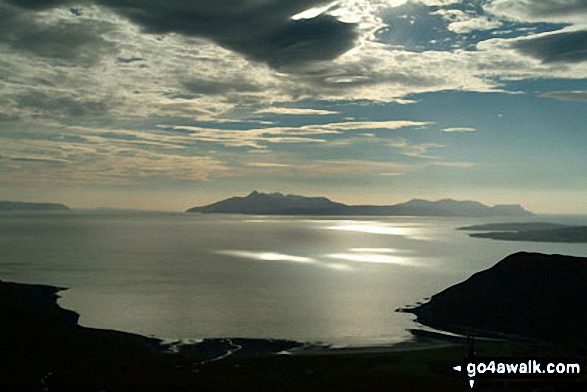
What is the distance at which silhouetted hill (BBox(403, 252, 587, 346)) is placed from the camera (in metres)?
92.1

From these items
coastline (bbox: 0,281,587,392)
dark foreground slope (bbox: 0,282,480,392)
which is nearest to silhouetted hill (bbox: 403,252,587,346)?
coastline (bbox: 0,281,587,392)

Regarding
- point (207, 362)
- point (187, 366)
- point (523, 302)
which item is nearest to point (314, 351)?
point (207, 362)

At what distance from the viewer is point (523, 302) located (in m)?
100

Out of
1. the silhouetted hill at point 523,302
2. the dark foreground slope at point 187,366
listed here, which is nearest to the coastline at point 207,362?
the dark foreground slope at point 187,366

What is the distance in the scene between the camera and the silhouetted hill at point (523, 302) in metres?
92.1

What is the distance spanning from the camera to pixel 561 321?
92.2 metres

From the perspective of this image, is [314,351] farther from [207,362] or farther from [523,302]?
[523,302]

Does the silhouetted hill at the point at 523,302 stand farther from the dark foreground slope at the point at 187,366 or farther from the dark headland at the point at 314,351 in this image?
the dark foreground slope at the point at 187,366

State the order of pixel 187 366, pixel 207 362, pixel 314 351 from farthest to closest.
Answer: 1. pixel 314 351
2. pixel 207 362
3. pixel 187 366

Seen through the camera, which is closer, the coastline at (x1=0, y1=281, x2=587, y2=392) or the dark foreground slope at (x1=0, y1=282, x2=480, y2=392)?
the dark foreground slope at (x1=0, y1=282, x2=480, y2=392)

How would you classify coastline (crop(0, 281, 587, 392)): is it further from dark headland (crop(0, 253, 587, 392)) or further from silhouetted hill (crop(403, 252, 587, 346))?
silhouetted hill (crop(403, 252, 587, 346))

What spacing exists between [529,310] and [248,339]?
182ft

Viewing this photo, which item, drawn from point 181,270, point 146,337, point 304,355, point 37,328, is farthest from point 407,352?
point 181,270

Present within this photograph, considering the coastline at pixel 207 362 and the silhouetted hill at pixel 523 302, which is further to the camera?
the silhouetted hill at pixel 523 302
